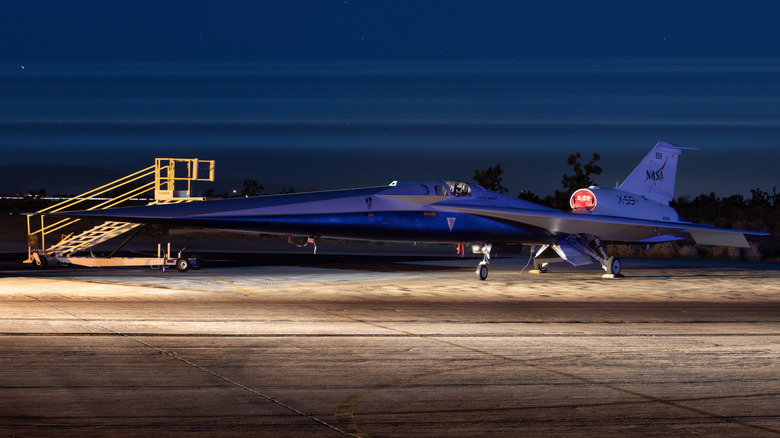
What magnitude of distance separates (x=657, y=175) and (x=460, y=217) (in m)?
10.0

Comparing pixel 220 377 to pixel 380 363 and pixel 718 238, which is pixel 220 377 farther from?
pixel 718 238

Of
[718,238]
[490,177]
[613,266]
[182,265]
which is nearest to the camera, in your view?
[718,238]

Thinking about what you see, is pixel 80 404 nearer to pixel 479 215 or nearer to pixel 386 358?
pixel 386 358

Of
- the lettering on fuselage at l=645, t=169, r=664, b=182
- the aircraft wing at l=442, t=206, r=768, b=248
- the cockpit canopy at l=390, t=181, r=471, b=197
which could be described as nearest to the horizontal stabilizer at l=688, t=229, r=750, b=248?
the aircraft wing at l=442, t=206, r=768, b=248

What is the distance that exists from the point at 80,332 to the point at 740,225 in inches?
2115

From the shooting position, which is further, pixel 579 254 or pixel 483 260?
pixel 579 254

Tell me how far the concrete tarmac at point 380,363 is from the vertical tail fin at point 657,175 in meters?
9.30

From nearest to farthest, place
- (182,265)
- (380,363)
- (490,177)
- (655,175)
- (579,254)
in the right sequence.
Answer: (380,363) < (182,265) < (579,254) < (655,175) < (490,177)

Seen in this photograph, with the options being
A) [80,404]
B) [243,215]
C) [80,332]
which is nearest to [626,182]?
[243,215]

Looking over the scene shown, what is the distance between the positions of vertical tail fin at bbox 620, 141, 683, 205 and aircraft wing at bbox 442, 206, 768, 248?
256cm

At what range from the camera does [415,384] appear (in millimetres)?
7547

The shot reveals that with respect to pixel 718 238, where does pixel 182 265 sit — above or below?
below

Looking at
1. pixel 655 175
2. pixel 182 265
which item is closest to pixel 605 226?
pixel 655 175

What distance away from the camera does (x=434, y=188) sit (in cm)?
1992
